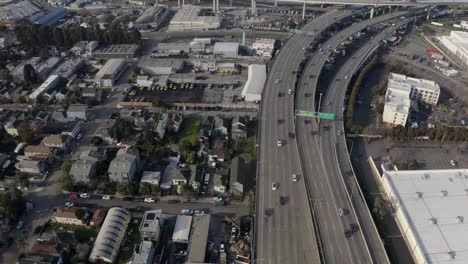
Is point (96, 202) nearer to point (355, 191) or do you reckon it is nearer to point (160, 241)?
point (160, 241)

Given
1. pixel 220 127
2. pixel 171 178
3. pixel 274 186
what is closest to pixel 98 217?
pixel 171 178

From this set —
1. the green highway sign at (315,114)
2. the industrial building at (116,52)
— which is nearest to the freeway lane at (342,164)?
the green highway sign at (315,114)

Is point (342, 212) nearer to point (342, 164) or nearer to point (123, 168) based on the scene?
point (342, 164)

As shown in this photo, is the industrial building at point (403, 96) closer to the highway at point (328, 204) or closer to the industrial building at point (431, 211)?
the highway at point (328, 204)

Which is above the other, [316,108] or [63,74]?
[63,74]

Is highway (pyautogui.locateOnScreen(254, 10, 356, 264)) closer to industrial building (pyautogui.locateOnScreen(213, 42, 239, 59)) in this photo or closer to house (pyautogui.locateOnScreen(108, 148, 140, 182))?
house (pyautogui.locateOnScreen(108, 148, 140, 182))

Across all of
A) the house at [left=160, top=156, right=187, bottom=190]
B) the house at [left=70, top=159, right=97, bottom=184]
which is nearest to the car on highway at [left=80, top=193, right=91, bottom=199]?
the house at [left=70, top=159, right=97, bottom=184]

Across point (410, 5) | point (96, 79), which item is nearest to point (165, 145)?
point (96, 79)
